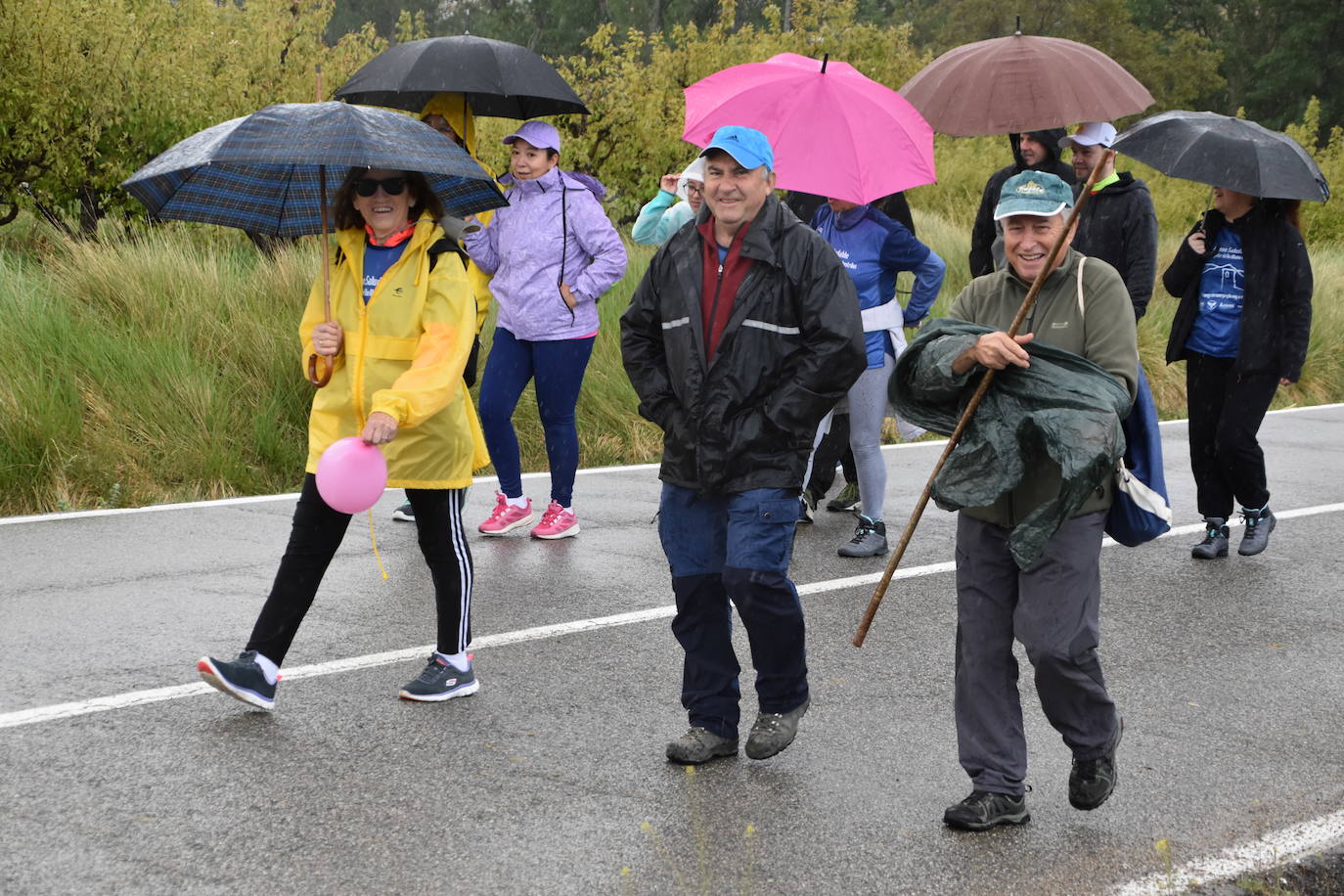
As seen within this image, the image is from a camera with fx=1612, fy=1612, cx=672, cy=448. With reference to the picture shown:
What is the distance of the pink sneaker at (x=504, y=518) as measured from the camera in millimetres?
8125

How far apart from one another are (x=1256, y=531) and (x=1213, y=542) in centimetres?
30

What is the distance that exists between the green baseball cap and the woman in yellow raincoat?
1769 mm

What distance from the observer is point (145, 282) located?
36.5ft

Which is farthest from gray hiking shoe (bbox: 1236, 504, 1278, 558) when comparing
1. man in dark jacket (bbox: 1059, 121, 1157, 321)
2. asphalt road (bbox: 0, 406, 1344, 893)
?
man in dark jacket (bbox: 1059, 121, 1157, 321)

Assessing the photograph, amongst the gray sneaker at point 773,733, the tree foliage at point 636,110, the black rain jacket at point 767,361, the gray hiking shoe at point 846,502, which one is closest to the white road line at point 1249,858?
the gray sneaker at point 773,733

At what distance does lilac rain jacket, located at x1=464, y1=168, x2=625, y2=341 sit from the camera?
7793 millimetres

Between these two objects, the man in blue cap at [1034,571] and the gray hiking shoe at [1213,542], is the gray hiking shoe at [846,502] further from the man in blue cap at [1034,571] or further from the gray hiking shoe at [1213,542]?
the man in blue cap at [1034,571]

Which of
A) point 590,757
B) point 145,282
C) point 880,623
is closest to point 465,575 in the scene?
point 590,757

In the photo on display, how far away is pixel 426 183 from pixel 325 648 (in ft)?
6.01

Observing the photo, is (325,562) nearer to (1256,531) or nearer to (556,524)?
(556,524)

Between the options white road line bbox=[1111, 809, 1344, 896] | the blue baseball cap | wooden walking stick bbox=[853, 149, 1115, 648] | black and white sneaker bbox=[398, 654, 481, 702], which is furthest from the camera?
black and white sneaker bbox=[398, 654, 481, 702]

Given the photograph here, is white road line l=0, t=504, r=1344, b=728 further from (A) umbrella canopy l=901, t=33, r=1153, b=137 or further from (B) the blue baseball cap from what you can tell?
(B) the blue baseball cap

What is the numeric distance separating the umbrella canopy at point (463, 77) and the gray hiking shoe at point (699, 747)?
409 cm

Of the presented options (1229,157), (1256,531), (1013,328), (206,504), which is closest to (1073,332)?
(1013,328)
